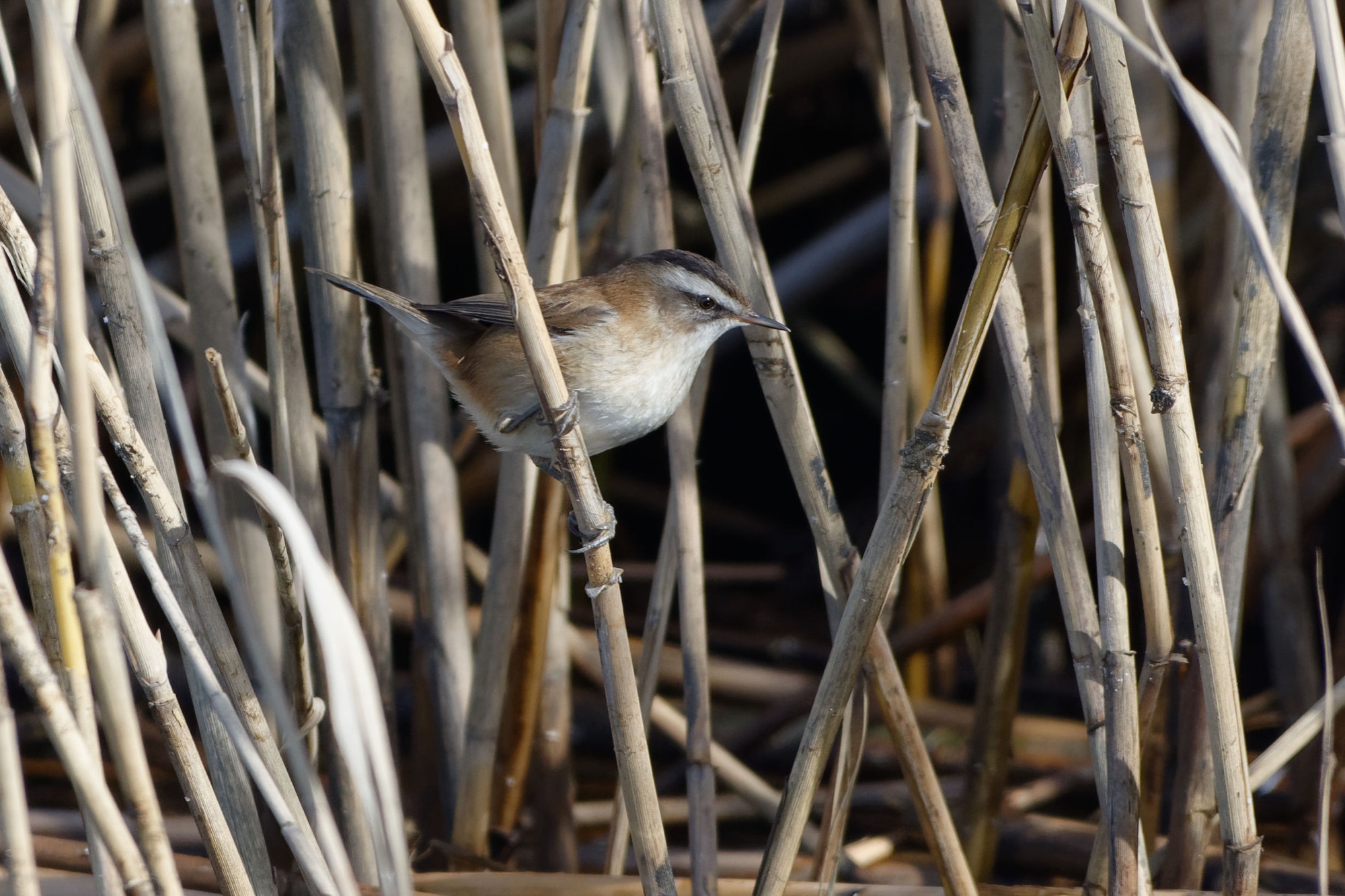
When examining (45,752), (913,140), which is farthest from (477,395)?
(45,752)

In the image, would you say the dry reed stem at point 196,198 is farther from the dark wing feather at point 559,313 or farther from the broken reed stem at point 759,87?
the broken reed stem at point 759,87

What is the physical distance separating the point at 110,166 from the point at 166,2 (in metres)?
0.91

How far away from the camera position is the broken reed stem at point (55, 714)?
1.28 meters

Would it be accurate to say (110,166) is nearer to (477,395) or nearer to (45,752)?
(477,395)

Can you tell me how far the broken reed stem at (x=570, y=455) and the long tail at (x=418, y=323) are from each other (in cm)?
62

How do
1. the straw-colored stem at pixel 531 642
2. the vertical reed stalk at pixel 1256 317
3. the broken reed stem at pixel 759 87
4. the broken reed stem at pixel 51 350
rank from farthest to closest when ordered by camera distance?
the straw-colored stem at pixel 531 642
the broken reed stem at pixel 759 87
the vertical reed stalk at pixel 1256 317
the broken reed stem at pixel 51 350

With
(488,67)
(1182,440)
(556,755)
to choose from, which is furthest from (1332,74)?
(556,755)

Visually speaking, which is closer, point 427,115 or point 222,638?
point 222,638

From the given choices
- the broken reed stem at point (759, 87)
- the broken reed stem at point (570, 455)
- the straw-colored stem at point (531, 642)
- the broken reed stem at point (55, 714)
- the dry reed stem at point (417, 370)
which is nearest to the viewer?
the broken reed stem at point (55, 714)

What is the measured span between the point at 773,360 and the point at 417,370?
36.3 inches

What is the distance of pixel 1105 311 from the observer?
5.20 ft

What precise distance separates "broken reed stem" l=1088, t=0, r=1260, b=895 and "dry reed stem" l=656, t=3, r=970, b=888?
1.58 ft

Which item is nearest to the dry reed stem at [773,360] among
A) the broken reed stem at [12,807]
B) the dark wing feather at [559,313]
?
the dark wing feather at [559,313]

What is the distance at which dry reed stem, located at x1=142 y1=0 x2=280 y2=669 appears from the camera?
7.07 ft
